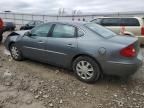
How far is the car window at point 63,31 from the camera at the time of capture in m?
4.80

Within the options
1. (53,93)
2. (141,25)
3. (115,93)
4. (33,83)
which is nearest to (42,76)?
(33,83)

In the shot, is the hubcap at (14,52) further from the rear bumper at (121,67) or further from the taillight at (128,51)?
the taillight at (128,51)

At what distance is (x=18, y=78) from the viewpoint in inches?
190

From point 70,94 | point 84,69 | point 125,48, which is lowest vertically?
point 70,94

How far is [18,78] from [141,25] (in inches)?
261

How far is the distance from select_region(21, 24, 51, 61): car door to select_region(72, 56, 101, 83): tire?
114cm

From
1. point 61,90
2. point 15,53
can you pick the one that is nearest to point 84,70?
point 61,90

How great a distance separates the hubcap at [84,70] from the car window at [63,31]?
755mm

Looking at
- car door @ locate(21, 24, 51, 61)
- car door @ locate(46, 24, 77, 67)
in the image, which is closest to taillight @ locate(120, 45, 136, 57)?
car door @ locate(46, 24, 77, 67)

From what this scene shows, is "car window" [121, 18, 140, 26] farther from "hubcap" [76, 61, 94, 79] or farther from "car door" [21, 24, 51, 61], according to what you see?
"hubcap" [76, 61, 94, 79]

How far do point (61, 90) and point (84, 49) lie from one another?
3.49ft

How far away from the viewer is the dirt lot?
145 inches

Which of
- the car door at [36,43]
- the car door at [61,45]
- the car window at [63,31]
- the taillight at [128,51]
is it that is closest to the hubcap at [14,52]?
the car door at [36,43]

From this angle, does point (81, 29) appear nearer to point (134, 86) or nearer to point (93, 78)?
point (93, 78)
